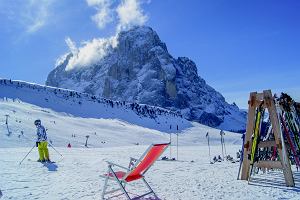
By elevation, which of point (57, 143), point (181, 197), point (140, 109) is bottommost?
point (181, 197)

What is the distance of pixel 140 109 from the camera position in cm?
11038

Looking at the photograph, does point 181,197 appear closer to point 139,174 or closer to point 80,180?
point 139,174

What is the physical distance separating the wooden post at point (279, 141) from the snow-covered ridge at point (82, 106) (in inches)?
2899

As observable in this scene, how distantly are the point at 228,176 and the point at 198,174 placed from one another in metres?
0.99

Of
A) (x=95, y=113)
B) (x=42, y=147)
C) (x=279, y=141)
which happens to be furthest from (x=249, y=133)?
(x=95, y=113)

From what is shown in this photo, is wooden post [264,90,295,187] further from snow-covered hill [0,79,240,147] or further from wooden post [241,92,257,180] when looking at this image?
snow-covered hill [0,79,240,147]

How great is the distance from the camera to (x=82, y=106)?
Result: 92.0 metres

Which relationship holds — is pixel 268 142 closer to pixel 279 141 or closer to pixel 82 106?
pixel 279 141

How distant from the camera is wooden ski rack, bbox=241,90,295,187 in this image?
343 inches

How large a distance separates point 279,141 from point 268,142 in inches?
26.2

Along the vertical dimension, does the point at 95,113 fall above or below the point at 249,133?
above

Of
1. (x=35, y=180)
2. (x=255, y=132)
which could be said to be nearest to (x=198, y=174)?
(x=255, y=132)

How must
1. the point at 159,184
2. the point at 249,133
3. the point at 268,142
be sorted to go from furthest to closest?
the point at 249,133 < the point at 268,142 < the point at 159,184

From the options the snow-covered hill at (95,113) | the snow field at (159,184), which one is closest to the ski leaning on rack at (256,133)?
the snow field at (159,184)
